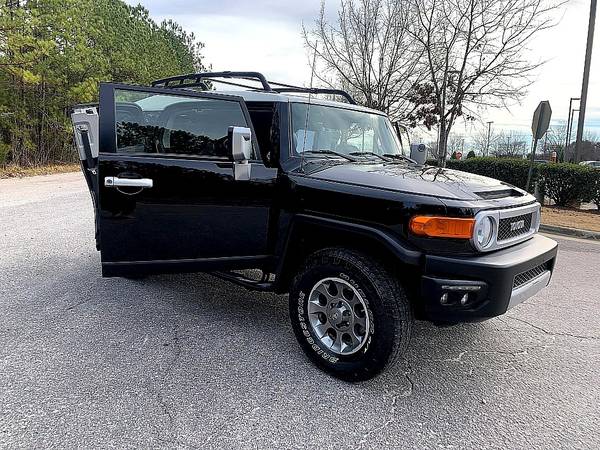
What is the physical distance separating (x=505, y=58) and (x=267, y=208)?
12020 millimetres

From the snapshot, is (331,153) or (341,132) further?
(341,132)

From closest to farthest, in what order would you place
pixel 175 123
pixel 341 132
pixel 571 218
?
pixel 175 123
pixel 341 132
pixel 571 218

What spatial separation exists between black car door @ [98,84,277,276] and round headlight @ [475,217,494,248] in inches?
58.1

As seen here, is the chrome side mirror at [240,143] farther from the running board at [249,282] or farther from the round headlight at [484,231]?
→ the round headlight at [484,231]

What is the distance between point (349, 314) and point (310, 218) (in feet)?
2.30

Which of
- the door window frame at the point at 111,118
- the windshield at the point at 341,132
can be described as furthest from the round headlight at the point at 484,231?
the door window frame at the point at 111,118

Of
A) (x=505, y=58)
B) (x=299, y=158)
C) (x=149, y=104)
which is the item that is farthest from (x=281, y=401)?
(x=505, y=58)

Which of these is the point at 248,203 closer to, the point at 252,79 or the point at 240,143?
the point at 240,143

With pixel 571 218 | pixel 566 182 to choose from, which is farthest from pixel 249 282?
pixel 566 182

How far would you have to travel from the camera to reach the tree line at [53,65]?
1564 cm

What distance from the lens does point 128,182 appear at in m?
3.32

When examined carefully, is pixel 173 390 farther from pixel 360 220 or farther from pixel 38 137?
pixel 38 137

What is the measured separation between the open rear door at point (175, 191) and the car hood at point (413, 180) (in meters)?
0.50

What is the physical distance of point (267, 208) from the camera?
345cm
